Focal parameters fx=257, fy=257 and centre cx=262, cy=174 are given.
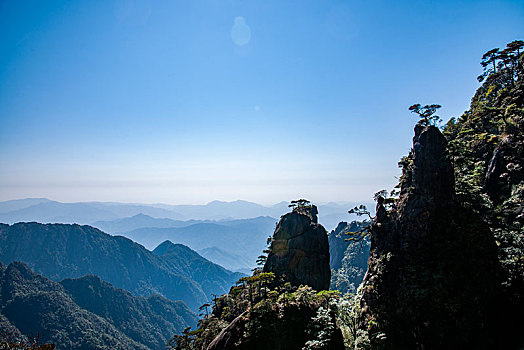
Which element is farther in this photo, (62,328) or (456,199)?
(62,328)

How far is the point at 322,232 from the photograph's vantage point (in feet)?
117

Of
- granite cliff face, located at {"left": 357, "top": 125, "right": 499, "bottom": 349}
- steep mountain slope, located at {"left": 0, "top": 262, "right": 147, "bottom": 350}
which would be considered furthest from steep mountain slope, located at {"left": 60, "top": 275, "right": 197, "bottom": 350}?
granite cliff face, located at {"left": 357, "top": 125, "right": 499, "bottom": 349}

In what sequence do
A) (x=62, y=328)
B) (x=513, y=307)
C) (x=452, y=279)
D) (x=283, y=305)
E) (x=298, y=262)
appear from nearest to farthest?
(x=513, y=307) < (x=452, y=279) < (x=283, y=305) < (x=298, y=262) < (x=62, y=328)

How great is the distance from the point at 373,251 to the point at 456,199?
22.7ft

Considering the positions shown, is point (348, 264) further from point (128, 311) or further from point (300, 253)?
point (128, 311)

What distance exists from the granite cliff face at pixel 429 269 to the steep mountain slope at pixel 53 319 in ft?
439

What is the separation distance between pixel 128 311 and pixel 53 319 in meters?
40.7

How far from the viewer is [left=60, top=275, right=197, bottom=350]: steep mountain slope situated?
14212 centimetres

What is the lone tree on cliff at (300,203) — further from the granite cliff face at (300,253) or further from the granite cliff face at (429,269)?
the granite cliff face at (429,269)

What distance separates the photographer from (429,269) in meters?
16.0

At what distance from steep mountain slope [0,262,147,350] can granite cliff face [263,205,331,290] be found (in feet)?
387

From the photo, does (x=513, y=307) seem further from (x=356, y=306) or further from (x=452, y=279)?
(x=356, y=306)

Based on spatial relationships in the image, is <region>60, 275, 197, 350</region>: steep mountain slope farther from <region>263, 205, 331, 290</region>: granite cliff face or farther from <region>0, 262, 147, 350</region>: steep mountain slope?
<region>263, 205, 331, 290</region>: granite cliff face

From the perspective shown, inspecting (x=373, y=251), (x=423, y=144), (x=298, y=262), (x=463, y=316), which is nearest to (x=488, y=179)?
(x=423, y=144)
